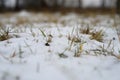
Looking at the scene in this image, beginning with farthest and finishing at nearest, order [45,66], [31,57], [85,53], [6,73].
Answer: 1. [85,53]
2. [31,57]
3. [45,66]
4. [6,73]

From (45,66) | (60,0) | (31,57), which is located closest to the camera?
(45,66)

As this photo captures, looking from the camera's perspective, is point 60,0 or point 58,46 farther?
point 60,0

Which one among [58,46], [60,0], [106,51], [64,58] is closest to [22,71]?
[64,58]

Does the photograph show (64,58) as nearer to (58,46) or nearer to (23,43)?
(58,46)

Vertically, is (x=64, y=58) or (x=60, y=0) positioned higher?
(x=60, y=0)

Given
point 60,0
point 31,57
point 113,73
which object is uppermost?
point 60,0

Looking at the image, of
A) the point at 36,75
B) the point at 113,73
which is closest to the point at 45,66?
the point at 36,75

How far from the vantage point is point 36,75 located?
1.60 metres

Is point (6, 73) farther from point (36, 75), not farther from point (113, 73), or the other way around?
point (113, 73)

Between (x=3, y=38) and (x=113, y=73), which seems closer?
(x=113, y=73)

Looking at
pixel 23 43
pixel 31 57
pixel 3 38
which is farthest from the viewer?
pixel 3 38

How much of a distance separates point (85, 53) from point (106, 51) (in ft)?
0.75

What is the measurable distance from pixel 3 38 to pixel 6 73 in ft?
2.80

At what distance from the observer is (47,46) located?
2.12m
